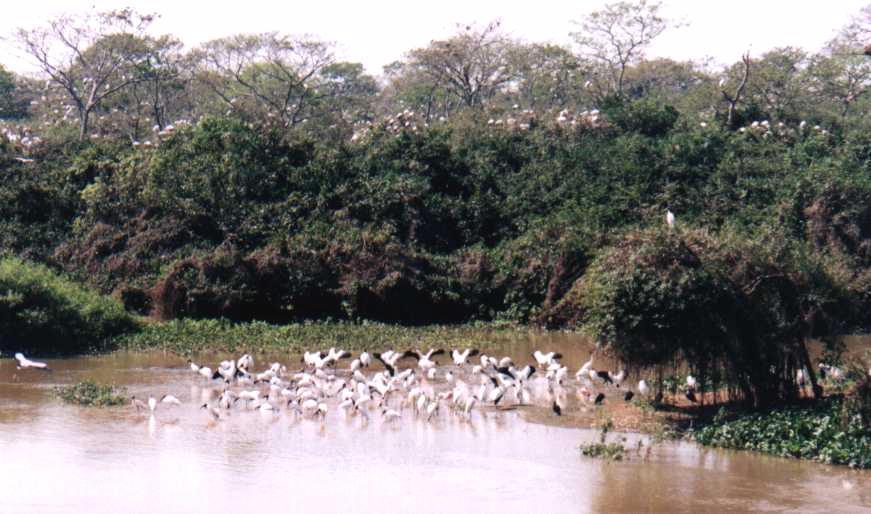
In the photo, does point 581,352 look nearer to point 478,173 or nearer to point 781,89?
point 478,173

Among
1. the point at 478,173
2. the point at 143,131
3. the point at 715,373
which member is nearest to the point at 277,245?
the point at 478,173

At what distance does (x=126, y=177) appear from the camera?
A: 86.8 feet

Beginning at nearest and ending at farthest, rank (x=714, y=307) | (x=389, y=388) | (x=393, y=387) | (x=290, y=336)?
(x=714, y=307), (x=389, y=388), (x=393, y=387), (x=290, y=336)

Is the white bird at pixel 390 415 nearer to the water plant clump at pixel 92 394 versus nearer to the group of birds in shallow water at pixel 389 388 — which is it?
the group of birds in shallow water at pixel 389 388

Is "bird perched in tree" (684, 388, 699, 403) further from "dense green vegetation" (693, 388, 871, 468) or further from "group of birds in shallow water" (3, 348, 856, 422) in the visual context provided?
"dense green vegetation" (693, 388, 871, 468)

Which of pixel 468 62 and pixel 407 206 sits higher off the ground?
pixel 468 62

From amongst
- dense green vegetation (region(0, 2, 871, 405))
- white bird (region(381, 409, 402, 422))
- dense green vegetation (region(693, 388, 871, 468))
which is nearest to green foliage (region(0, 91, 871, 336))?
dense green vegetation (region(0, 2, 871, 405))

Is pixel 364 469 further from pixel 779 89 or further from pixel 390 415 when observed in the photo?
pixel 779 89

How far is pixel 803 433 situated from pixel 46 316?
1217 cm

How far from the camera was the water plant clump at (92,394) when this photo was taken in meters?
15.5

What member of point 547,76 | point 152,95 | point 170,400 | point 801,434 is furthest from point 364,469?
point 152,95

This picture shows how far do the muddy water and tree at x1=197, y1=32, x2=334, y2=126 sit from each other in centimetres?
2629

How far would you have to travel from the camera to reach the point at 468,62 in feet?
136

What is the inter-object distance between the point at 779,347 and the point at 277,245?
12.5 m
